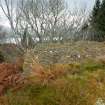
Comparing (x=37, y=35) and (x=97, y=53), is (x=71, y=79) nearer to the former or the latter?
(x=97, y=53)

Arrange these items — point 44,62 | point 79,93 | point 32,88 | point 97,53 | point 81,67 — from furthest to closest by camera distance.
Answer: point 97,53, point 44,62, point 81,67, point 32,88, point 79,93

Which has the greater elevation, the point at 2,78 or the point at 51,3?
the point at 51,3

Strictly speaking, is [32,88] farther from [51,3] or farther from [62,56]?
[51,3]

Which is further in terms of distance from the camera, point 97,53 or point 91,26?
point 91,26

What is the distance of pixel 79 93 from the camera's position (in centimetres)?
827

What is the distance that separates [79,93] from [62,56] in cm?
414

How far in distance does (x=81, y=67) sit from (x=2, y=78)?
3.18m

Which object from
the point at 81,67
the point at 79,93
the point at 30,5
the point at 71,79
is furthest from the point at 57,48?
the point at 30,5

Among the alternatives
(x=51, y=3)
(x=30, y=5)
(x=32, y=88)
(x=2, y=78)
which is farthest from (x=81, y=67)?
(x=51, y=3)

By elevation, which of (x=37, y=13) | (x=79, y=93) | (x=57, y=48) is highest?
(x=37, y=13)

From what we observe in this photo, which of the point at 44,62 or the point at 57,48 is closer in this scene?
the point at 44,62

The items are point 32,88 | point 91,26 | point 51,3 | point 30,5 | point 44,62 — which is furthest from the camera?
point 91,26

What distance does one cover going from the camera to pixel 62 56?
1229cm

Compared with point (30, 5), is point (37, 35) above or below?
below
